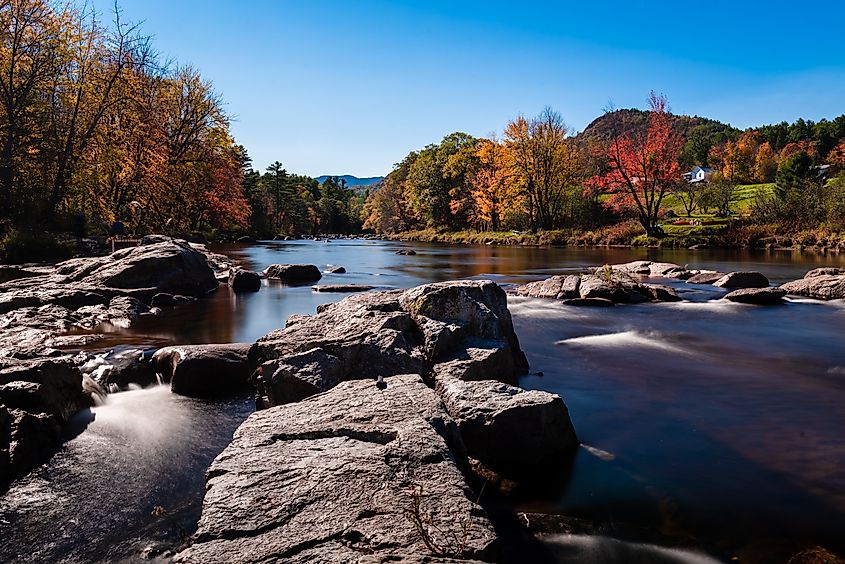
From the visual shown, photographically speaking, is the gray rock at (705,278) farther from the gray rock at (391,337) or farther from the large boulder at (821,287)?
the gray rock at (391,337)

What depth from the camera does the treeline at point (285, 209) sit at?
79.6 metres

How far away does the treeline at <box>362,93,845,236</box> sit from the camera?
43312 millimetres

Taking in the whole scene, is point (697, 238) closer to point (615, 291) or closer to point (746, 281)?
point (746, 281)

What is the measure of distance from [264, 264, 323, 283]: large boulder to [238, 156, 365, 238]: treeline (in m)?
51.1

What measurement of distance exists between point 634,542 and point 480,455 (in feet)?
5.10

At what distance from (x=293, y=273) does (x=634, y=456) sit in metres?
18.1

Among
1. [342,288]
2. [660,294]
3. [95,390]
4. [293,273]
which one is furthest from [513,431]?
[293,273]

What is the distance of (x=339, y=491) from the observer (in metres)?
3.22

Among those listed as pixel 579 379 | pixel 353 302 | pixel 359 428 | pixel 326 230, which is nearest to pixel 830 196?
pixel 579 379

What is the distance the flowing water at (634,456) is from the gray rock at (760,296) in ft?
13.6

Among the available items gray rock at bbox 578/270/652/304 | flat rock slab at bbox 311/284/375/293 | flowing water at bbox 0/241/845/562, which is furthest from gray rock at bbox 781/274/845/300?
flat rock slab at bbox 311/284/375/293

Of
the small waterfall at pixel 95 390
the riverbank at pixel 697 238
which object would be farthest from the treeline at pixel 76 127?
the riverbank at pixel 697 238

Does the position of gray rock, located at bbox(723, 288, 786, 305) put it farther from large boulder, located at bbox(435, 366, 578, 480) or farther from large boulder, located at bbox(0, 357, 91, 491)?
large boulder, located at bbox(0, 357, 91, 491)

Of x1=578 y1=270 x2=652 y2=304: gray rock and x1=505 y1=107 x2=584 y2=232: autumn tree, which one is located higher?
x1=505 y1=107 x2=584 y2=232: autumn tree
